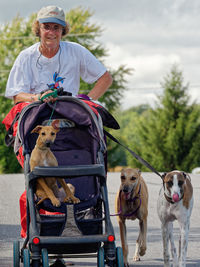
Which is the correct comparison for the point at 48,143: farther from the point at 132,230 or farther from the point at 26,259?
the point at 132,230

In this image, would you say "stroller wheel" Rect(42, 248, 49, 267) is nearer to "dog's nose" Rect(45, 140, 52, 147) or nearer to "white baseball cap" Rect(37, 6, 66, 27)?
"dog's nose" Rect(45, 140, 52, 147)

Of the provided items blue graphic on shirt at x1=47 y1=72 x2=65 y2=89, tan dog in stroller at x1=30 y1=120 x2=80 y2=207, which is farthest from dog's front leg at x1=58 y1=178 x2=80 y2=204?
blue graphic on shirt at x1=47 y1=72 x2=65 y2=89

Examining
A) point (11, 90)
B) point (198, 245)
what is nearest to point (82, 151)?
point (11, 90)

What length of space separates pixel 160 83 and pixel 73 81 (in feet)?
118

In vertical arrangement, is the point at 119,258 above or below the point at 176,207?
below

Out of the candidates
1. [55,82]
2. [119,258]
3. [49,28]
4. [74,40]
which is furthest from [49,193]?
[74,40]

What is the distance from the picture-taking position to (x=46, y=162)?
16.9 ft

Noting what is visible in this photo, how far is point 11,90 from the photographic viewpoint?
234 inches

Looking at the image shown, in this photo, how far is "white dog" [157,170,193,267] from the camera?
6.24m

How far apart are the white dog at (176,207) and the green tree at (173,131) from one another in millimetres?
34123

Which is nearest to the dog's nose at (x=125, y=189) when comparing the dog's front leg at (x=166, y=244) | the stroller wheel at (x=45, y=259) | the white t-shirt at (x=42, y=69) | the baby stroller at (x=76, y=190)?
the dog's front leg at (x=166, y=244)

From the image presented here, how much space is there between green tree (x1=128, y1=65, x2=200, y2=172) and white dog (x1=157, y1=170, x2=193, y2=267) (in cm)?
3412

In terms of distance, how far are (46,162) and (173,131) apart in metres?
36.7

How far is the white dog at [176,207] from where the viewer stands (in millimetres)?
6237
